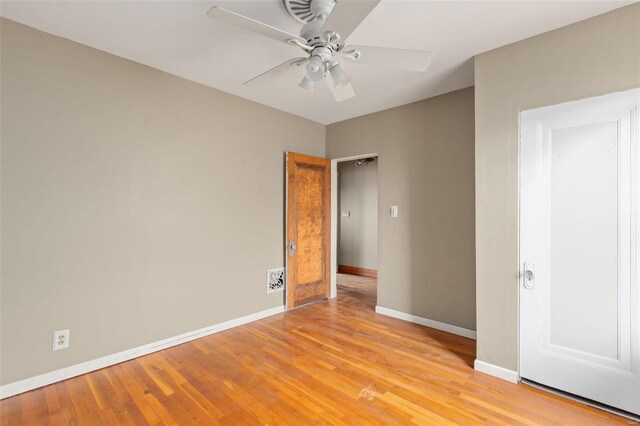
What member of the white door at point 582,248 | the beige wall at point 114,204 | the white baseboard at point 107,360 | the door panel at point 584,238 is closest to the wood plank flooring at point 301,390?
the white baseboard at point 107,360

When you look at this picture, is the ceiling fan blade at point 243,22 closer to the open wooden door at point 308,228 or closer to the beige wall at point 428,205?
the beige wall at point 428,205

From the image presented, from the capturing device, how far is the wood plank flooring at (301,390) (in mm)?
1951

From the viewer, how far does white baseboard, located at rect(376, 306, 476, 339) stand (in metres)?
3.24

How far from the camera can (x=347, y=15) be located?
1528 mm

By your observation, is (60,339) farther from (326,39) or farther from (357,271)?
(357,271)

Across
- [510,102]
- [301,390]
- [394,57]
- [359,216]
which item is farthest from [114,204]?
[359,216]

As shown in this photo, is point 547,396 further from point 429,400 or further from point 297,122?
point 297,122

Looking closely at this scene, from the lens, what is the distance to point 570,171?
217 cm

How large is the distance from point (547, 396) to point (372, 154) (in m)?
3.01

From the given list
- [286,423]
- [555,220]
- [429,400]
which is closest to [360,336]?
[429,400]

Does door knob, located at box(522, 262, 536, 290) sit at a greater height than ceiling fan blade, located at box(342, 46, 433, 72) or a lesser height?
lesser

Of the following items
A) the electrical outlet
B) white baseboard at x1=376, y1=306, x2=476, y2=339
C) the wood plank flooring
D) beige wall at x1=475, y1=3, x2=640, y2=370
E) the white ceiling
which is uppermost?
the white ceiling

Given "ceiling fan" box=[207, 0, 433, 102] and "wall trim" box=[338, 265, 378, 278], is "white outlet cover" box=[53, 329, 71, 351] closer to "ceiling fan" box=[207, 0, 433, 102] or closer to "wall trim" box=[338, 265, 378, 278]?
"ceiling fan" box=[207, 0, 433, 102]

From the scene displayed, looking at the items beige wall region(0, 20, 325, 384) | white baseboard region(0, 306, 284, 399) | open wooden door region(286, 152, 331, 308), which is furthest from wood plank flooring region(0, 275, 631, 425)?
open wooden door region(286, 152, 331, 308)
